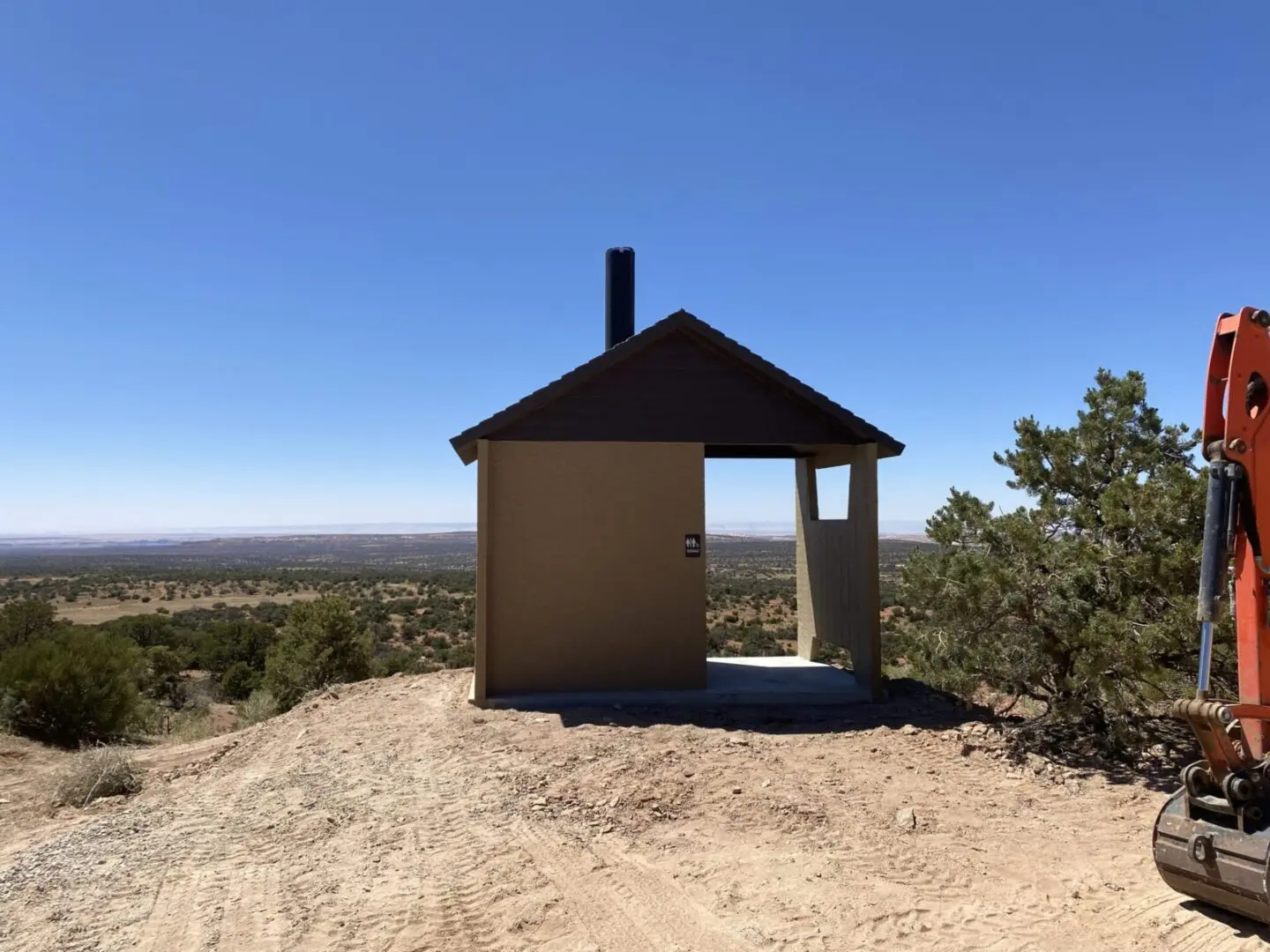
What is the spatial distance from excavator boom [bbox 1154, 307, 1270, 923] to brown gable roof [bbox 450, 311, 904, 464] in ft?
19.0

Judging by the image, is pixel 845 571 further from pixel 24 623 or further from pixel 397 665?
pixel 24 623

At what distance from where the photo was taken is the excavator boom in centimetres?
403

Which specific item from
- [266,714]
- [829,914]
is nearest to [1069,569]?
[829,914]

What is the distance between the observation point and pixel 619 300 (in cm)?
1204

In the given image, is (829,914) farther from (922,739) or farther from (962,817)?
(922,739)

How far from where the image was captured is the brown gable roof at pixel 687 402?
1002cm

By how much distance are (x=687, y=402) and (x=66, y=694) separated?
31.0ft

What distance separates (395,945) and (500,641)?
543cm

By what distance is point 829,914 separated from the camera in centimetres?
466

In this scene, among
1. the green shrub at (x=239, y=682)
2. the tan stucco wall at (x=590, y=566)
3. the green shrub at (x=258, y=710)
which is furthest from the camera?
the green shrub at (x=239, y=682)

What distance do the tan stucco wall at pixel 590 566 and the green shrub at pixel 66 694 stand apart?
21.0ft

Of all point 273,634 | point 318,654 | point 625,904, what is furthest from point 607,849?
point 273,634

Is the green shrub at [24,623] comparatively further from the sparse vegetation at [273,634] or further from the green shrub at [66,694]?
the green shrub at [66,694]

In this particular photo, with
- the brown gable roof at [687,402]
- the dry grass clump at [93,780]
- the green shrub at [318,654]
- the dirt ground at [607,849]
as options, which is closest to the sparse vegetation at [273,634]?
the green shrub at [318,654]
